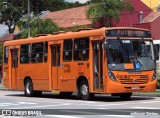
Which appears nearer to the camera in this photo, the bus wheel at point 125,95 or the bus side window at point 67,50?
the bus side window at point 67,50

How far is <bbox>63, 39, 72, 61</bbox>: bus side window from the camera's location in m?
22.9

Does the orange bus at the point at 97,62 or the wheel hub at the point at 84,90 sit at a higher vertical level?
the orange bus at the point at 97,62

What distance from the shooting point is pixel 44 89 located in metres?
25.0

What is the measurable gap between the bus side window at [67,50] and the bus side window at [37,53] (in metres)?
2.18

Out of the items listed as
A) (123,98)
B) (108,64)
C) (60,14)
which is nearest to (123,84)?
(108,64)

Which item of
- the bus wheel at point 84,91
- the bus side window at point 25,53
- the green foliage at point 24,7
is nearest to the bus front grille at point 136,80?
the bus wheel at point 84,91

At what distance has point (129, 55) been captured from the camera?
20812mm

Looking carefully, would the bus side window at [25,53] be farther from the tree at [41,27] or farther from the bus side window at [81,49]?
the tree at [41,27]

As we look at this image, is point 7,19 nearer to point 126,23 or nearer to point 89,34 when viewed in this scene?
point 126,23

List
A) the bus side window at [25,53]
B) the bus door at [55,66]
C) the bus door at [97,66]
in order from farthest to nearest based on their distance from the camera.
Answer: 1. the bus side window at [25,53]
2. the bus door at [55,66]
3. the bus door at [97,66]

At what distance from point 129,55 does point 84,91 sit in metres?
2.75

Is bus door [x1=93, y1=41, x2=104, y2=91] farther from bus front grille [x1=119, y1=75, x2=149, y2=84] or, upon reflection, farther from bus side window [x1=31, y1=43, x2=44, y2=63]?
bus side window [x1=31, y1=43, x2=44, y2=63]

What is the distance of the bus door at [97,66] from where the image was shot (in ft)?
68.6

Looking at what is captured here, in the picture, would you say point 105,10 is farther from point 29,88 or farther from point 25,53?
point 29,88
